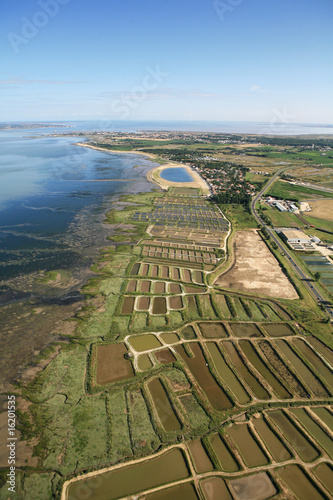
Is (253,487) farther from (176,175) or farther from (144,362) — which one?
(176,175)

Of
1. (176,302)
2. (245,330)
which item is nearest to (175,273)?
(176,302)

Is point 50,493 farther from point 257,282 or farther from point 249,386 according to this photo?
point 257,282

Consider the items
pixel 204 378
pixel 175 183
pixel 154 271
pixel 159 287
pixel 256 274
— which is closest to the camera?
pixel 204 378

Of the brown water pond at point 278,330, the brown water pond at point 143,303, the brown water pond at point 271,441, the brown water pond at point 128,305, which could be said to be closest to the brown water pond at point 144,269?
the brown water pond at point 143,303

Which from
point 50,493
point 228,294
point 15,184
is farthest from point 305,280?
point 15,184

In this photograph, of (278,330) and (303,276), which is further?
(303,276)

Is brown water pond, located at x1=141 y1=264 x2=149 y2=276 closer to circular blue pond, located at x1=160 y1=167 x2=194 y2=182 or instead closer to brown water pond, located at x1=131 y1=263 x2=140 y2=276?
brown water pond, located at x1=131 y1=263 x2=140 y2=276

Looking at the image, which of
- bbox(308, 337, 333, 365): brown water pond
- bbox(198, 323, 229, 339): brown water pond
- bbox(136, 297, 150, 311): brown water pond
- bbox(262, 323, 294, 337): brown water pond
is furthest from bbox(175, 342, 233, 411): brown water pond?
bbox(308, 337, 333, 365): brown water pond
